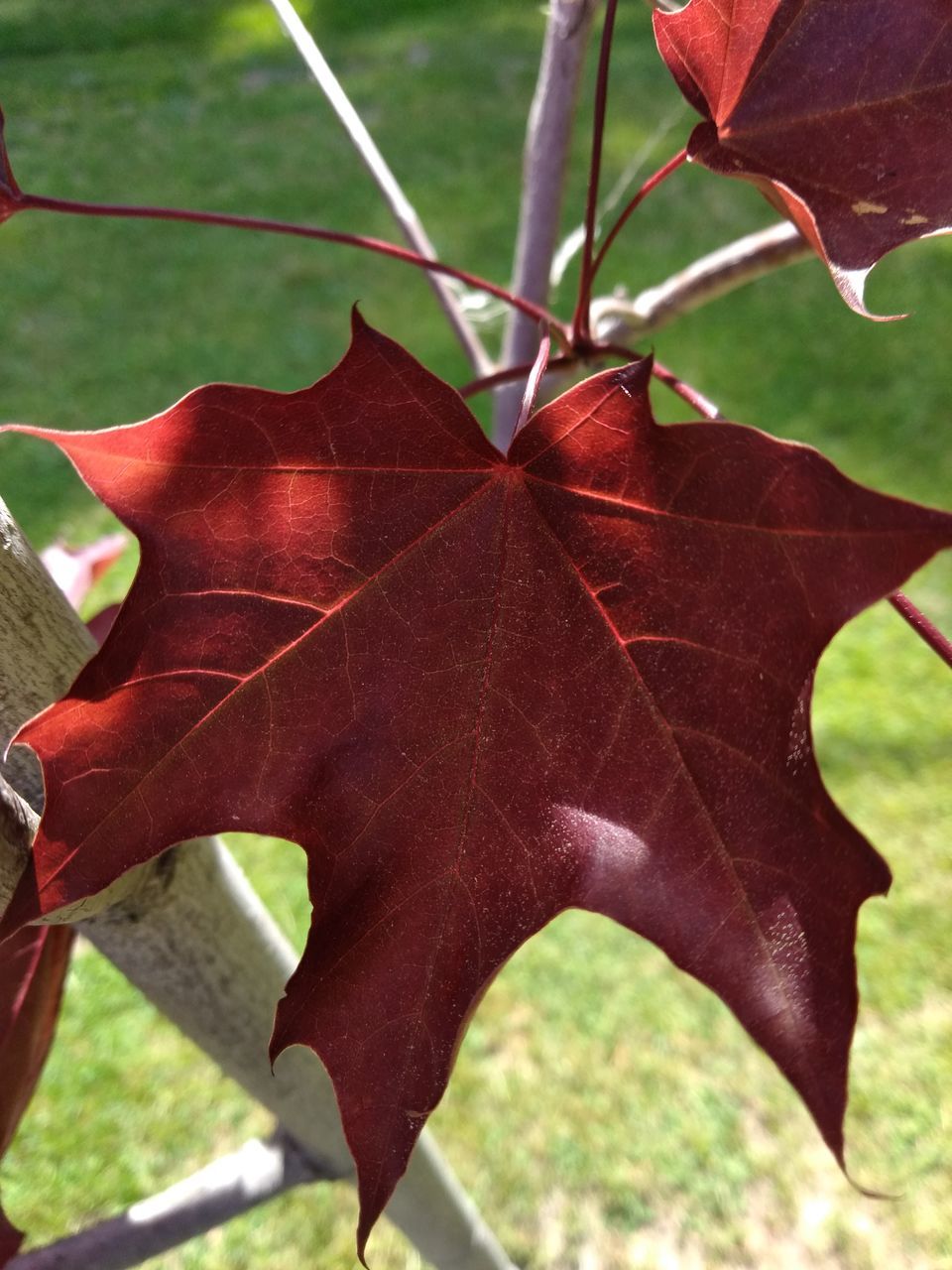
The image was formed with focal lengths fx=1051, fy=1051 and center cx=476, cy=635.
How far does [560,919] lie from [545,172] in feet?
3.86

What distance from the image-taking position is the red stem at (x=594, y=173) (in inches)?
16.1

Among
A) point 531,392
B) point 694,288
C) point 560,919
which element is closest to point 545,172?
point 694,288

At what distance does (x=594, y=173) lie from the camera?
1.42 ft

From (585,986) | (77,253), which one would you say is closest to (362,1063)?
(585,986)

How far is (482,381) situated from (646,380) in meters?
0.15

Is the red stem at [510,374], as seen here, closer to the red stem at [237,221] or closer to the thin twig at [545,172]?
the red stem at [237,221]

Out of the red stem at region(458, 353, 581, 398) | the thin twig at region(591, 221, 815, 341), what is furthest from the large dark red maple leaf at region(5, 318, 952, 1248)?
the thin twig at region(591, 221, 815, 341)

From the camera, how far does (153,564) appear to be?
33cm

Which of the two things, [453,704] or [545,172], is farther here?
[545,172]

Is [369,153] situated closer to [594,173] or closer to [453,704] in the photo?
[594,173]

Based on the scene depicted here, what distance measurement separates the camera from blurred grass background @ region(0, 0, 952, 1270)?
1.18m

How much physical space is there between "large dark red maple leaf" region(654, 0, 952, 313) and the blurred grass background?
430mm

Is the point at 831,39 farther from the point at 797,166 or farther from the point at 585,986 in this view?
the point at 585,986

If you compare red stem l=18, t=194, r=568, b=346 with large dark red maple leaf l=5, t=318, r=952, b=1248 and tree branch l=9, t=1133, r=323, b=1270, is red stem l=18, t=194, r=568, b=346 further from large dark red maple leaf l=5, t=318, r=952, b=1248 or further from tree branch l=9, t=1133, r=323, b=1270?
tree branch l=9, t=1133, r=323, b=1270
